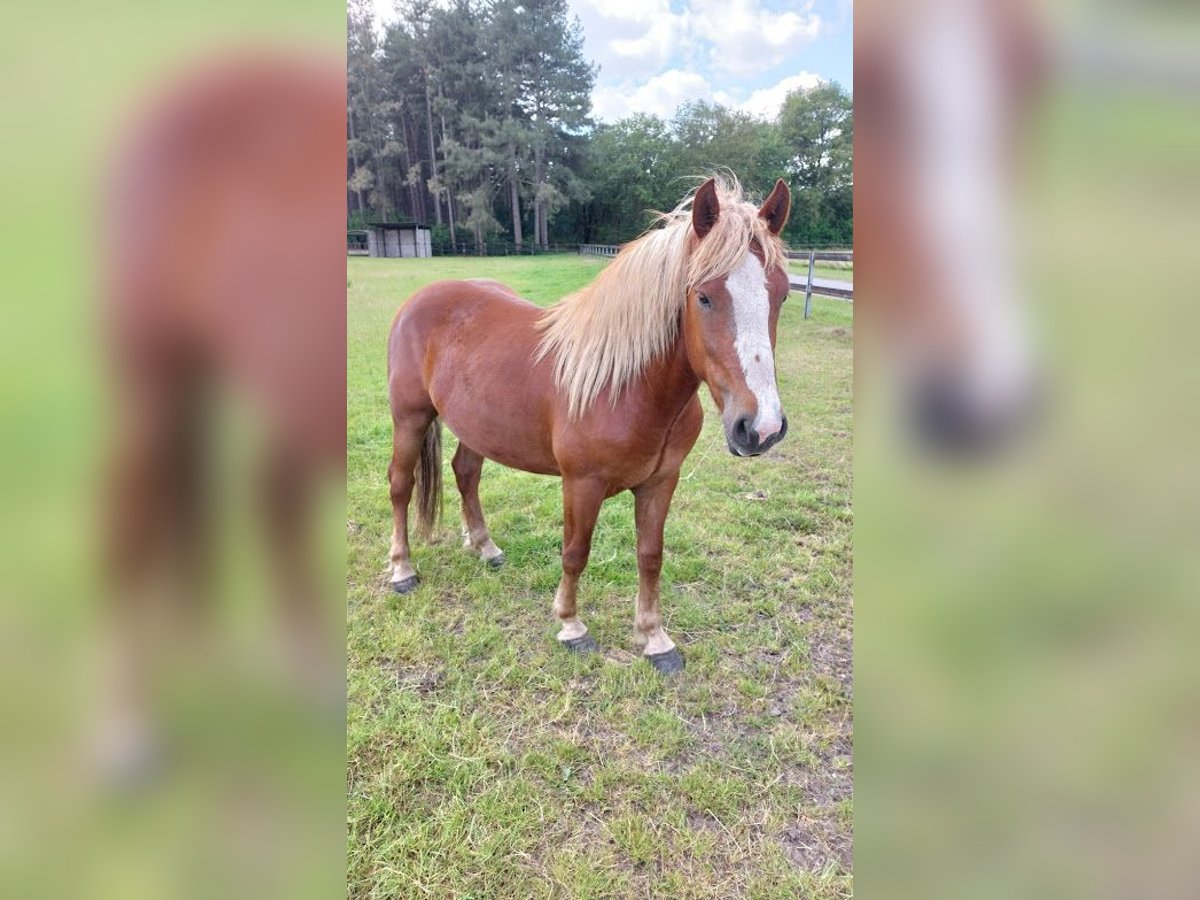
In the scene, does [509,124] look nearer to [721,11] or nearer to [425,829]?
[721,11]

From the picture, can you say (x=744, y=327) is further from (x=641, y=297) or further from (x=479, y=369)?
(x=479, y=369)

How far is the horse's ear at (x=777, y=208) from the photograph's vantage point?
128 cm

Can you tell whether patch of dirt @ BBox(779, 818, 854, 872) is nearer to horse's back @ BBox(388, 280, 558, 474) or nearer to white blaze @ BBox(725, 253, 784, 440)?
white blaze @ BBox(725, 253, 784, 440)

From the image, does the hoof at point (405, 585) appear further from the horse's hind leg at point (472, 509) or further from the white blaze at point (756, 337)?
the white blaze at point (756, 337)

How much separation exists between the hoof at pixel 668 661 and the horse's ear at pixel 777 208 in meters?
1.35
